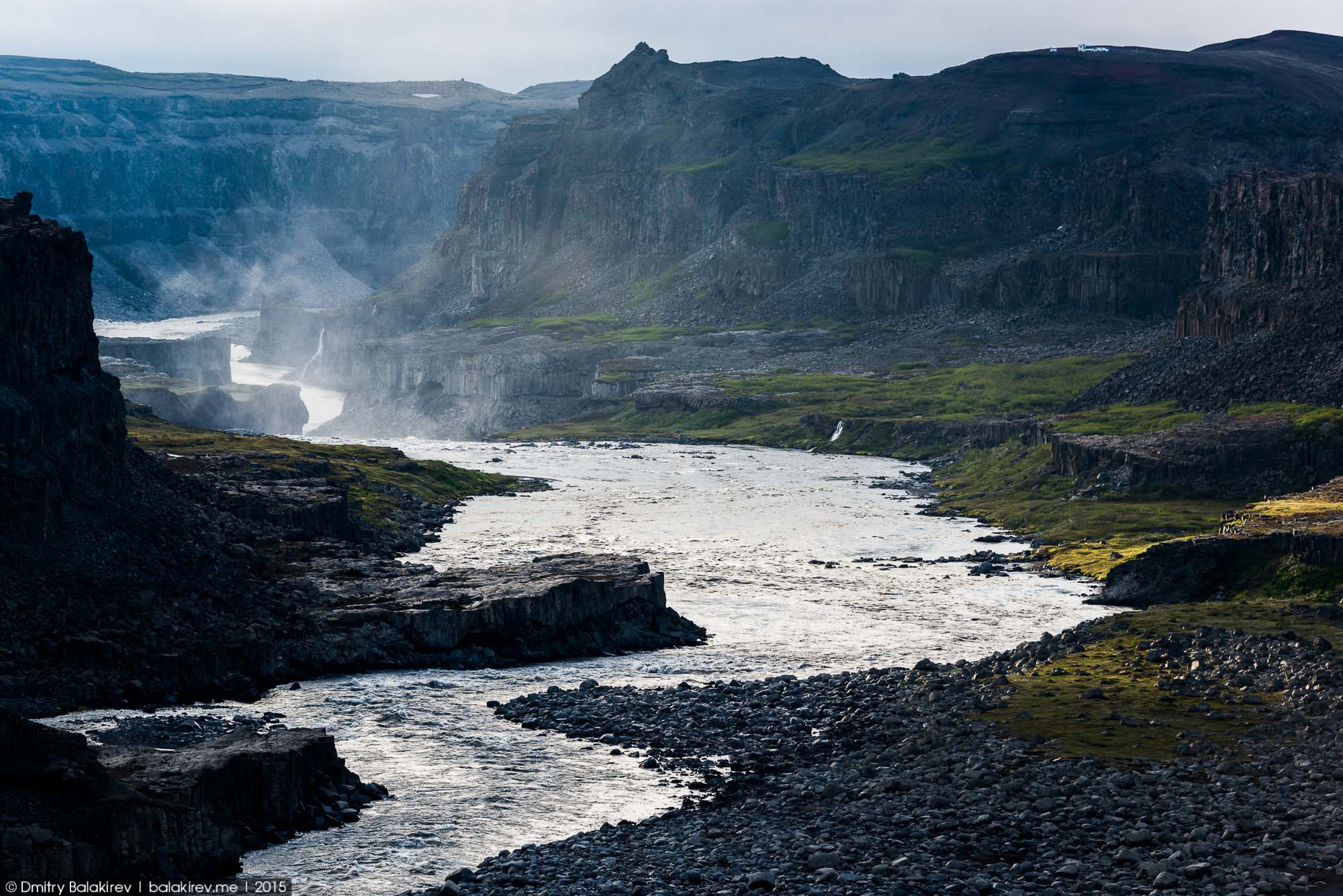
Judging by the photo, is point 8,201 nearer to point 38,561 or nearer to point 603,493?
point 38,561

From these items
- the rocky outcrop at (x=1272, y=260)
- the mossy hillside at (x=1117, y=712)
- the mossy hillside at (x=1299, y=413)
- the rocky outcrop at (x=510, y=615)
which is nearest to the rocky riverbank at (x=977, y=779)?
the mossy hillside at (x=1117, y=712)

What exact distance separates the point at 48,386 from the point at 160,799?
42.3m

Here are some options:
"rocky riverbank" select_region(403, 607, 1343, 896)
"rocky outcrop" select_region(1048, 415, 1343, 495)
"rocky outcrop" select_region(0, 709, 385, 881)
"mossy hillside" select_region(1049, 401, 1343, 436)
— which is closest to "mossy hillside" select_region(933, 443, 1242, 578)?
"rocky outcrop" select_region(1048, 415, 1343, 495)

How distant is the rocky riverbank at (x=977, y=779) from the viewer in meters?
47.3

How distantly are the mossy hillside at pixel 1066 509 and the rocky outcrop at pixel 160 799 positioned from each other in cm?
6901

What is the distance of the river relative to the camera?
54250 millimetres

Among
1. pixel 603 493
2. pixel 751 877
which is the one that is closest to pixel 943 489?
pixel 603 493

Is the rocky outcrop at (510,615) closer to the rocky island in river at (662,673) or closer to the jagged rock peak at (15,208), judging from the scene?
the rocky island in river at (662,673)

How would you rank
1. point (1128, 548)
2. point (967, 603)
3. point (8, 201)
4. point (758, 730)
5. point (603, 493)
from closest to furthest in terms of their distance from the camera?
point (758, 730)
point (8, 201)
point (967, 603)
point (1128, 548)
point (603, 493)

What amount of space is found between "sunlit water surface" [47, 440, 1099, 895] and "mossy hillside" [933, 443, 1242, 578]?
5501 millimetres

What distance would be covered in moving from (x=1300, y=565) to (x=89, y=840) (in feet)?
235

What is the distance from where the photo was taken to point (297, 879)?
1921 inches

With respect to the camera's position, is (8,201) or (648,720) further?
(8,201)

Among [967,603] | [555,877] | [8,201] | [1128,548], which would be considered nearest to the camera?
[555,877]
